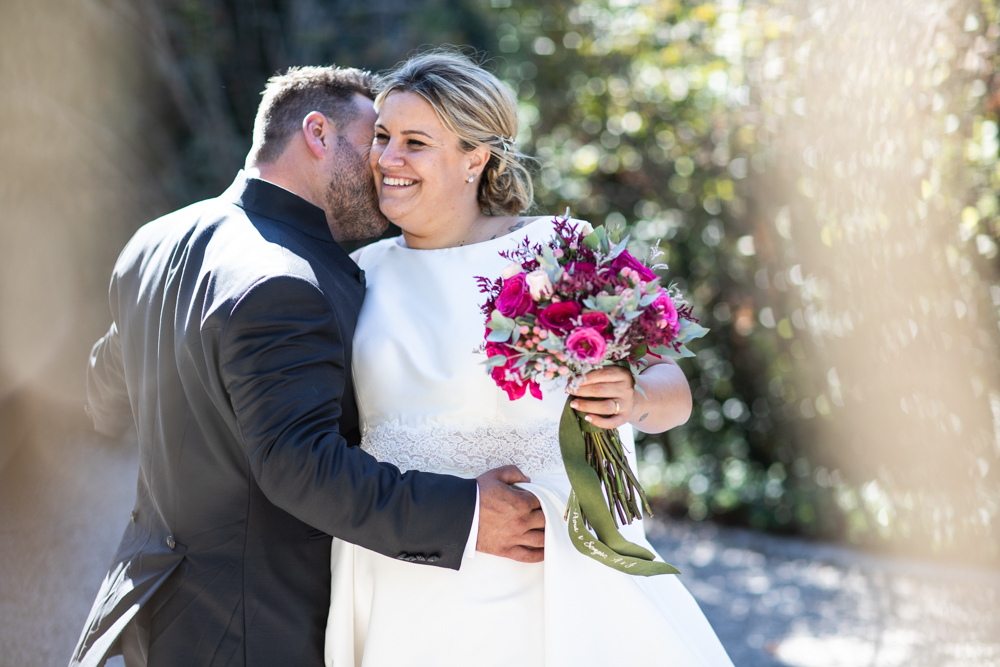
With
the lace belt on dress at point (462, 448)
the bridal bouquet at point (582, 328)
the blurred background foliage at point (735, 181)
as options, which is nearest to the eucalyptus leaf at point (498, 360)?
the bridal bouquet at point (582, 328)

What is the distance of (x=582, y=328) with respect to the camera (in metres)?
1.87

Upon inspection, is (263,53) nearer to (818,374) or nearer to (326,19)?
(326,19)

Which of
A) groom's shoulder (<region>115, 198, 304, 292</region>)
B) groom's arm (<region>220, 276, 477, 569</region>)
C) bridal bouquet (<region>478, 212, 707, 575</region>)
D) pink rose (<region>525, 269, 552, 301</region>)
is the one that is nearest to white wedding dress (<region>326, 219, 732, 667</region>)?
bridal bouquet (<region>478, 212, 707, 575</region>)

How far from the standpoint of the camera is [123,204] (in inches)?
221

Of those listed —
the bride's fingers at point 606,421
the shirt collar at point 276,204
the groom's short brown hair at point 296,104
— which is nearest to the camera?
the bride's fingers at point 606,421

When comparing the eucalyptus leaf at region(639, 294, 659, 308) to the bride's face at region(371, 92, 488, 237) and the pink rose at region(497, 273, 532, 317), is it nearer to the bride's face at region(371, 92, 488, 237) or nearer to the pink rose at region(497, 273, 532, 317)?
the pink rose at region(497, 273, 532, 317)

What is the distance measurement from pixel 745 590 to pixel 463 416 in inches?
154

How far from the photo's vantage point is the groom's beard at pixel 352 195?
2.62 metres

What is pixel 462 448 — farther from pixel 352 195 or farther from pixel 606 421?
pixel 352 195

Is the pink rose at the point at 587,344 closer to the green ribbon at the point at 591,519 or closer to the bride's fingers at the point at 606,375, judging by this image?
the bride's fingers at the point at 606,375

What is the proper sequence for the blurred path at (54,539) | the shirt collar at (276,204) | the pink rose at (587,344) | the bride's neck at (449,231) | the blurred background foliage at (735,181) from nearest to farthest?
the pink rose at (587,344) → the shirt collar at (276,204) → the bride's neck at (449,231) → the blurred path at (54,539) → the blurred background foliage at (735,181)

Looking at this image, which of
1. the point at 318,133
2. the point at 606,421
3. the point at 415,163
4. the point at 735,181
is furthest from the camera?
the point at 735,181

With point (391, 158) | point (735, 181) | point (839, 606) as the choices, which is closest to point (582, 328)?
point (391, 158)

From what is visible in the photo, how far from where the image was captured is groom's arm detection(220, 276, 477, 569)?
1937 millimetres
